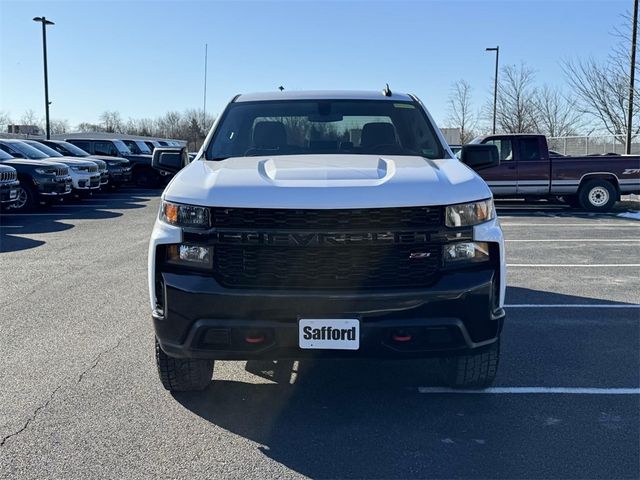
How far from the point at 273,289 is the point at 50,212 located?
13.8m

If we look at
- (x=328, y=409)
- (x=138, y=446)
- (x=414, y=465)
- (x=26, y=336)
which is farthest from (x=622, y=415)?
(x=26, y=336)

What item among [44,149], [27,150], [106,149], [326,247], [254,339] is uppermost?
[106,149]

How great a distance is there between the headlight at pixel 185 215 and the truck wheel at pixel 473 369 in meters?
1.70

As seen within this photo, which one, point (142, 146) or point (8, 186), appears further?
point (142, 146)

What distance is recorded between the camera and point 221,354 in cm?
350

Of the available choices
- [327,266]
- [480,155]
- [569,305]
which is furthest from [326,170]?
[569,305]

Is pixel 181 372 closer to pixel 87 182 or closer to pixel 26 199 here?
pixel 26 199

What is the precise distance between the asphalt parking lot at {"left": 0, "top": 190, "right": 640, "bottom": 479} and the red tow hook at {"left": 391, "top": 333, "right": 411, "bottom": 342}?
0.55m

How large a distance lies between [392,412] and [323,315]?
92 centimetres

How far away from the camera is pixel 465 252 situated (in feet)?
11.5

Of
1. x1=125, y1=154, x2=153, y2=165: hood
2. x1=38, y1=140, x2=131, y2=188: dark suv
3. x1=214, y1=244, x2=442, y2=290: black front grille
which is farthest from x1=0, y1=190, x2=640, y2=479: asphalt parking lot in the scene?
x1=125, y1=154, x2=153, y2=165: hood

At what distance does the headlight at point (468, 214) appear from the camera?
347 centimetres

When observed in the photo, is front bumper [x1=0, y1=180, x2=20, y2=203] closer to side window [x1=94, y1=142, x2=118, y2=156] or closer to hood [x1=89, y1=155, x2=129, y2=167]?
hood [x1=89, y1=155, x2=129, y2=167]

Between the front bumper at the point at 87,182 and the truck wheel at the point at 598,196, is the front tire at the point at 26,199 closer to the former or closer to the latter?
the front bumper at the point at 87,182
